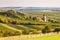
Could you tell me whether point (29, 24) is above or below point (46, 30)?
above

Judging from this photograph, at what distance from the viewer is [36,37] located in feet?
15.7

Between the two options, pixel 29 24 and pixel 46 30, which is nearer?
pixel 29 24

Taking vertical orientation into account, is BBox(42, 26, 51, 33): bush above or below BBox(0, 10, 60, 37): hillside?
below

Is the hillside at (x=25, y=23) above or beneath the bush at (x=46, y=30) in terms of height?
A: above

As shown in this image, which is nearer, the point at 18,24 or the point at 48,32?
the point at 18,24

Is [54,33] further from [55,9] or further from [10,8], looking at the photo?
[10,8]

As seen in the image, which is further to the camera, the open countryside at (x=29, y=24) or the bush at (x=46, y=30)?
the bush at (x=46, y=30)

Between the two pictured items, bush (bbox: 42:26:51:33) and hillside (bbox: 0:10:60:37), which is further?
bush (bbox: 42:26:51:33)

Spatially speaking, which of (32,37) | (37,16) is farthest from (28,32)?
(37,16)

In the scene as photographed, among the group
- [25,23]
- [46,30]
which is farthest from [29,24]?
[46,30]

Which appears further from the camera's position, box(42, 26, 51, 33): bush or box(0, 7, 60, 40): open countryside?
box(42, 26, 51, 33): bush

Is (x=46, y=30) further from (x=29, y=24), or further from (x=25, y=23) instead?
(x=25, y=23)

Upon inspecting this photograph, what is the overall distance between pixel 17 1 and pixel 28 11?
36 cm

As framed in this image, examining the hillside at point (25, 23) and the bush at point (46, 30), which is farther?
the bush at point (46, 30)
